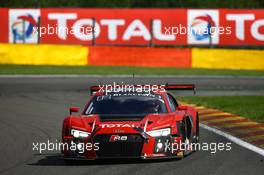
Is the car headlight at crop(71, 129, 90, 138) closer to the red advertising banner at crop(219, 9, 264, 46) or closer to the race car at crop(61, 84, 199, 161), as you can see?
the race car at crop(61, 84, 199, 161)

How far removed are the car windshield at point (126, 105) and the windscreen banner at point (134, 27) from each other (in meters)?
26.8

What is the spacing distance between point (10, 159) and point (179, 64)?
83.2 feet

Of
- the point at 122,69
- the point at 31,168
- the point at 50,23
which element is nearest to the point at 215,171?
the point at 31,168

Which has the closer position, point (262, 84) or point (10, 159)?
point (10, 159)

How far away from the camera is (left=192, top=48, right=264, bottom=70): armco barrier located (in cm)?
3828

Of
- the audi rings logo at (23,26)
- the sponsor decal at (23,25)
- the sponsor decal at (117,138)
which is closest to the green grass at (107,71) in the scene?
the sponsor decal at (23,25)

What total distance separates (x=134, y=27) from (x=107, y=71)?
195 inches

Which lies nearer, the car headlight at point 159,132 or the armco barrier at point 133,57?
the car headlight at point 159,132

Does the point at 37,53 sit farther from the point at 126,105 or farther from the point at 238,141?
the point at 126,105

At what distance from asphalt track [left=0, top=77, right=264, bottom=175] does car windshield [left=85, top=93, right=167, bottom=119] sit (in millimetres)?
955

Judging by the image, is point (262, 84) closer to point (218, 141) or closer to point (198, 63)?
point (198, 63)

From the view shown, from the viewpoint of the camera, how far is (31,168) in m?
12.7

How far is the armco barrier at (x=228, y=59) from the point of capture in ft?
126

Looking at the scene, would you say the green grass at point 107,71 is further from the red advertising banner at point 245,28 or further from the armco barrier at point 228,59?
the red advertising banner at point 245,28
